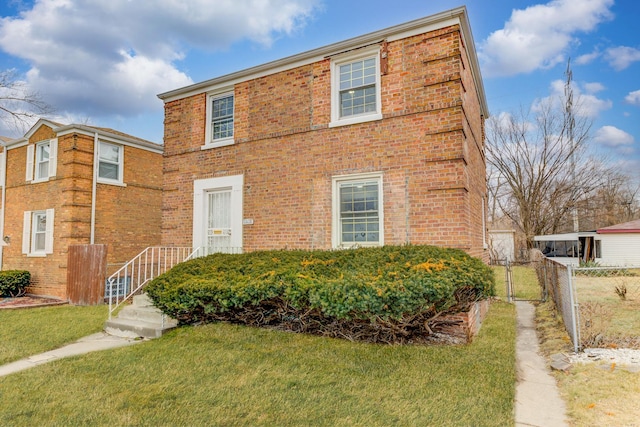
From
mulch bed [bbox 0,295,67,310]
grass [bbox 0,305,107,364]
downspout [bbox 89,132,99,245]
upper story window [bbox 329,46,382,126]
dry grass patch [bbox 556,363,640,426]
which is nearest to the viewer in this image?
dry grass patch [bbox 556,363,640,426]

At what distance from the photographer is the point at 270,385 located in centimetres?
439

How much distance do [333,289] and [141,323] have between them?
4.32 m

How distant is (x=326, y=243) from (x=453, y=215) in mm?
2581

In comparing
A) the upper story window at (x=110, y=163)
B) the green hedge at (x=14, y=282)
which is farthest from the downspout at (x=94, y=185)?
the green hedge at (x=14, y=282)

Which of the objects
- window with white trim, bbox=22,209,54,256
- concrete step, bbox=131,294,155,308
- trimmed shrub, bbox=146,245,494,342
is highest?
window with white trim, bbox=22,209,54,256

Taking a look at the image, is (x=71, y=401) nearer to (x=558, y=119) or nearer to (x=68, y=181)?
(x=68, y=181)

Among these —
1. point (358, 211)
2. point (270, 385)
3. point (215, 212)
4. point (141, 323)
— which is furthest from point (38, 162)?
point (270, 385)

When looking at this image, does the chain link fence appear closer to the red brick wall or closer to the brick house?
the red brick wall

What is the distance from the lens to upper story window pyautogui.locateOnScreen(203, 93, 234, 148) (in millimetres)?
9805

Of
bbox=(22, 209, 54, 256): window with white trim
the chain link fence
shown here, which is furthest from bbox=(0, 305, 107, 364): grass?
the chain link fence

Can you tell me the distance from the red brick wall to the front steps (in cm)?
233

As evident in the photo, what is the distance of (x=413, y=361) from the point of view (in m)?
5.11

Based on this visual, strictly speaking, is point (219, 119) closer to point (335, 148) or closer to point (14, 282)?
point (335, 148)

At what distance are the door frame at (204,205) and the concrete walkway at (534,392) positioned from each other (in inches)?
241
